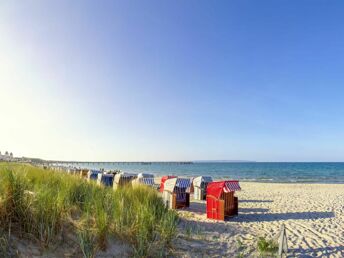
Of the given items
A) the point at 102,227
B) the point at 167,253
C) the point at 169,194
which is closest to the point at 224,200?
the point at 169,194

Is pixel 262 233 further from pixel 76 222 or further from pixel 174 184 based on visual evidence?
pixel 76 222

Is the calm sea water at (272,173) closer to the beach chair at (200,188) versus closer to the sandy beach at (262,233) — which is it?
the beach chair at (200,188)

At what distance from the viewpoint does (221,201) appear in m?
8.72

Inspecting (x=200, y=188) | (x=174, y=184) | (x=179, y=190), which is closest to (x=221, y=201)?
(x=174, y=184)

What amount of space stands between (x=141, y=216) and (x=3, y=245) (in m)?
2.02

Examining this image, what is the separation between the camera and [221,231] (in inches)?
282

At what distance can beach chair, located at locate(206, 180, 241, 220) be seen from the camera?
879 cm

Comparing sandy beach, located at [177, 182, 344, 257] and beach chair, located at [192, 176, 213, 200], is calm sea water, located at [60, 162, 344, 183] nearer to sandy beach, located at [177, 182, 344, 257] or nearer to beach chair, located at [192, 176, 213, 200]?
beach chair, located at [192, 176, 213, 200]

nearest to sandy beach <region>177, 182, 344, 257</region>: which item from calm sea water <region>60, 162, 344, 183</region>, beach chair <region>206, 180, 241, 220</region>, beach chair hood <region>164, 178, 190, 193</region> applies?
beach chair <region>206, 180, 241, 220</region>

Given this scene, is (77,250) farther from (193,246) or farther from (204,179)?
(204,179)

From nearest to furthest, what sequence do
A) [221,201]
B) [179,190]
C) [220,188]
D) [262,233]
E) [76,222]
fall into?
[76,222], [262,233], [221,201], [220,188], [179,190]

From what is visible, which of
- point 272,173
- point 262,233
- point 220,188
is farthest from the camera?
point 272,173

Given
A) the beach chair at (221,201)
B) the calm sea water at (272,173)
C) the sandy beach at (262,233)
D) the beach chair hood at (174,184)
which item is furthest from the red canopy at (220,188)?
the calm sea water at (272,173)

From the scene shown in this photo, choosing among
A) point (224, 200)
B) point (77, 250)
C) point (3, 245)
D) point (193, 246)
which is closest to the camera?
point (3, 245)
